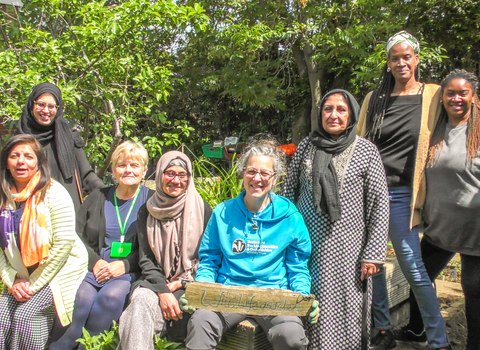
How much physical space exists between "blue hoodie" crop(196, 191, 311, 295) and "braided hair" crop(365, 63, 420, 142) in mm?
803

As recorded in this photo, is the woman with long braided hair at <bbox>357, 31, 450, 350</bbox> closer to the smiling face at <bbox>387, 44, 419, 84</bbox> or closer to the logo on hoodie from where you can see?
the smiling face at <bbox>387, 44, 419, 84</bbox>

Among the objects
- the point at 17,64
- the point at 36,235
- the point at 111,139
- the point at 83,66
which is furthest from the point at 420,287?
the point at 17,64

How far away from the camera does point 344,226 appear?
2719mm

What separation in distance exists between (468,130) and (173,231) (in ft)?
6.59

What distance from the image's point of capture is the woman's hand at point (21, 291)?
284 cm

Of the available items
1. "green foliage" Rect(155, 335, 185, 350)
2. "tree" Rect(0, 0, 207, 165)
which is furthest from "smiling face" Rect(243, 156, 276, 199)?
"tree" Rect(0, 0, 207, 165)

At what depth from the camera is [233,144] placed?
32.9 feet

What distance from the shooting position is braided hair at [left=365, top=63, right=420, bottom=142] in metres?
3.02

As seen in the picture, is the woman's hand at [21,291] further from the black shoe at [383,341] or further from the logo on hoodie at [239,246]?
the black shoe at [383,341]

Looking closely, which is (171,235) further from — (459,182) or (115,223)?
(459,182)

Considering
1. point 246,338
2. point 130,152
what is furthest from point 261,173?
point 130,152

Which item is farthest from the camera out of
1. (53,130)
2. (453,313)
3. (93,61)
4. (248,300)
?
(93,61)

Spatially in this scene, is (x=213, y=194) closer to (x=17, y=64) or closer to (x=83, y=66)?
(x=83, y=66)

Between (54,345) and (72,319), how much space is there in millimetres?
193
